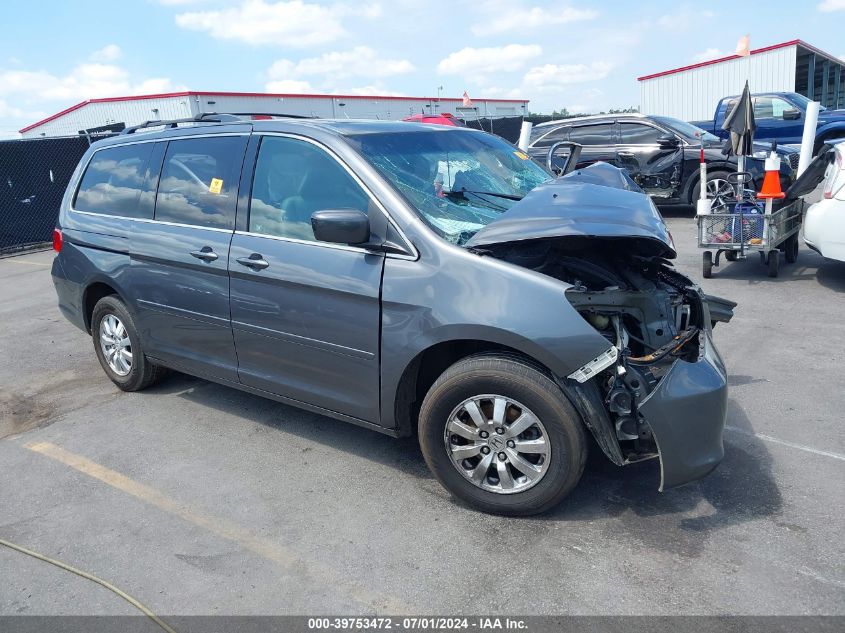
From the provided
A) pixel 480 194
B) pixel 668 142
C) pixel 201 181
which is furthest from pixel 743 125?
pixel 201 181

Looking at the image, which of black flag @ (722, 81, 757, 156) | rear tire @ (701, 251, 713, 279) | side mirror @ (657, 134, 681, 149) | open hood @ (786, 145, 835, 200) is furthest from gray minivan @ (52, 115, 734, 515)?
side mirror @ (657, 134, 681, 149)

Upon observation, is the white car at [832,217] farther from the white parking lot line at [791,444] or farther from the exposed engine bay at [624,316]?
the exposed engine bay at [624,316]

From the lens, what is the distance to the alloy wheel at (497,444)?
320cm

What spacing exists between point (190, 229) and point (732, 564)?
3.45 m

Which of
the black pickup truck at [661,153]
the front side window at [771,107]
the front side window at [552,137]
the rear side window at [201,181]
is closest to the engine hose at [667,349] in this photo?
the rear side window at [201,181]

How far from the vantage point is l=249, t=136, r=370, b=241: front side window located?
147 inches

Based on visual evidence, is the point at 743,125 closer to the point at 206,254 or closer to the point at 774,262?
the point at 774,262

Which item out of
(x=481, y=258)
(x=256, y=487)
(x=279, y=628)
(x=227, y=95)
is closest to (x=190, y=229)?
(x=256, y=487)

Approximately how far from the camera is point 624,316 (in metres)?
3.44

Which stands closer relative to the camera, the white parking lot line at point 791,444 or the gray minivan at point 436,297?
the gray minivan at point 436,297

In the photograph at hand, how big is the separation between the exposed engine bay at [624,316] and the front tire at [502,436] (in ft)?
0.55

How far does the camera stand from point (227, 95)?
2839cm

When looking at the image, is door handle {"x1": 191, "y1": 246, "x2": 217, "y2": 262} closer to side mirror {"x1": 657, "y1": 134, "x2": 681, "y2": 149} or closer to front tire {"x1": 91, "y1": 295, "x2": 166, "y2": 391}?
front tire {"x1": 91, "y1": 295, "x2": 166, "y2": 391}

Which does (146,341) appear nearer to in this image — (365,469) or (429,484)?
(365,469)
